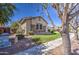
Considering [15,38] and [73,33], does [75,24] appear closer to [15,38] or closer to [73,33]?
[73,33]

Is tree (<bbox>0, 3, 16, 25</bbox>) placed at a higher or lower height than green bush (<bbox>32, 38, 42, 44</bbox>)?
higher

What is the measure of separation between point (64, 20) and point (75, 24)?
0.10 m

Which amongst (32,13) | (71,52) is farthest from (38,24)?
(71,52)

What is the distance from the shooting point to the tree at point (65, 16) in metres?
1.84

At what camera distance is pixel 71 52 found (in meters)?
1.83

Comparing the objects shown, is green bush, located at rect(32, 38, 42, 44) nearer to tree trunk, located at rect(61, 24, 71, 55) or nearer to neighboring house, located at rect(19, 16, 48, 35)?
neighboring house, located at rect(19, 16, 48, 35)

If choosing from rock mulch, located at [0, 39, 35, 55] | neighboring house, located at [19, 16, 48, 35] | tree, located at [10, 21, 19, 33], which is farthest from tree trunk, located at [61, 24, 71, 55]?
tree, located at [10, 21, 19, 33]

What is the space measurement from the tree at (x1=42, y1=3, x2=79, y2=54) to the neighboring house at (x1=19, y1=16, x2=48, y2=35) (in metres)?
0.09

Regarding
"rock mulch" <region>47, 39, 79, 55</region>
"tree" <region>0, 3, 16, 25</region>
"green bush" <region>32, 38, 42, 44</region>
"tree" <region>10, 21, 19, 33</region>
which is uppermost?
"tree" <region>0, 3, 16, 25</region>

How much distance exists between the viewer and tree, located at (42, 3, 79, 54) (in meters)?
1.84

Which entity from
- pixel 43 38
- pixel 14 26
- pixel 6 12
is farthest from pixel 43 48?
pixel 6 12

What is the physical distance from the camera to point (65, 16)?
1854 millimetres

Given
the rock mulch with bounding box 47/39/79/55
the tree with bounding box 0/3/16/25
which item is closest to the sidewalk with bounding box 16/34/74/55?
the rock mulch with bounding box 47/39/79/55

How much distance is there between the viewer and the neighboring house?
6.05 feet
